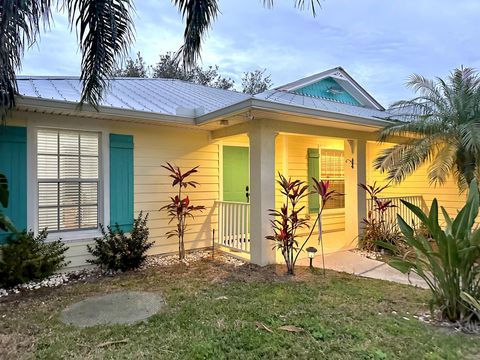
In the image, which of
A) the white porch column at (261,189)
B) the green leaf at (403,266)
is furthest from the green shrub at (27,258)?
the green leaf at (403,266)

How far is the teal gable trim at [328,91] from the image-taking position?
9091 millimetres

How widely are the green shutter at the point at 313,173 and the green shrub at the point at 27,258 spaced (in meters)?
5.78

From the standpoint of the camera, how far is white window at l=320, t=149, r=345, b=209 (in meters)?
8.96

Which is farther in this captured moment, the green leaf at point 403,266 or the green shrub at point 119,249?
the green shrub at point 119,249

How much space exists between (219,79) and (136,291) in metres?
23.3

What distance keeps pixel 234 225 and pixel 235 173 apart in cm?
155

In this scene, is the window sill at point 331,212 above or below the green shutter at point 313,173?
below

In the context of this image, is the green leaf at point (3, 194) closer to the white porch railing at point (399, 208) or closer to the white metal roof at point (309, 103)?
the white metal roof at point (309, 103)

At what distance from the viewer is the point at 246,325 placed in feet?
10.7

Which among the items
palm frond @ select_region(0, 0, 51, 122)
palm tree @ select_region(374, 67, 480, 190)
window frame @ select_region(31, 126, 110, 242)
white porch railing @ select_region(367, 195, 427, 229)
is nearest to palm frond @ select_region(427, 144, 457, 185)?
palm tree @ select_region(374, 67, 480, 190)

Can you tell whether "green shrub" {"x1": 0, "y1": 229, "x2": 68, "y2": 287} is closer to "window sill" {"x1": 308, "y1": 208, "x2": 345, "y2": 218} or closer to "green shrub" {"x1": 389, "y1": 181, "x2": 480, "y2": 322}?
"green shrub" {"x1": 389, "y1": 181, "x2": 480, "y2": 322}

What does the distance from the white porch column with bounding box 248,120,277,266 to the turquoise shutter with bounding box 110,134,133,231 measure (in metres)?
2.17

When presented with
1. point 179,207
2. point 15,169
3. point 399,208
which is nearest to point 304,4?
point 179,207

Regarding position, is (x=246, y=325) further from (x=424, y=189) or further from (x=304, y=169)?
(x=424, y=189)
